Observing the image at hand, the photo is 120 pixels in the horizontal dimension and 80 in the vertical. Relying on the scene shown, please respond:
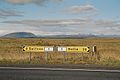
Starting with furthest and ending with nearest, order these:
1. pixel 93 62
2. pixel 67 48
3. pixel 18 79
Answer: pixel 67 48, pixel 93 62, pixel 18 79

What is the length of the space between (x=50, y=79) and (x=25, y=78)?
105 cm

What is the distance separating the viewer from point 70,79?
1141cm

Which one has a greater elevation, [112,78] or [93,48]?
[93,48]

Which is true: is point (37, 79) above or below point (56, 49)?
below

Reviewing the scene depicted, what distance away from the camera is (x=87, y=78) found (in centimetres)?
1176

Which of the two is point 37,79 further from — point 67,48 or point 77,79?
point 67,48

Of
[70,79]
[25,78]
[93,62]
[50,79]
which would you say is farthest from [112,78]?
[93,62]

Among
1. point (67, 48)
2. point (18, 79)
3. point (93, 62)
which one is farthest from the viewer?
point (67, 48)

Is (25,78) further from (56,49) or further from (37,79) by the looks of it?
(56,49)

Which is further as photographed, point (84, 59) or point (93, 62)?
point (84, 59)

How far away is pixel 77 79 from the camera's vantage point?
37.6ft

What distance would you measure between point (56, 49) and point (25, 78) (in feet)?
32.2

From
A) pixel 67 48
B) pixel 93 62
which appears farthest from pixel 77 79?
pixel 67 48

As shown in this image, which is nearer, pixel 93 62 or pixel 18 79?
pixel 18 79
